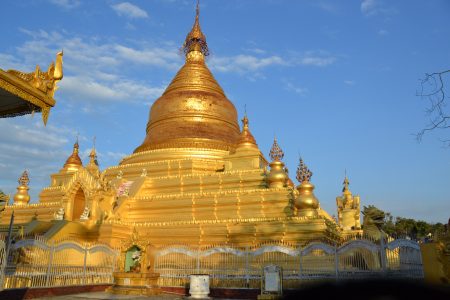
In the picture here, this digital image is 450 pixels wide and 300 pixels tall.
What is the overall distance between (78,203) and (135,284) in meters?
12.0

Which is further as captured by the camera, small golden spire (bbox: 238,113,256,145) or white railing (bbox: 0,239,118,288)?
small golden spire (bbox: 238,113,256,145)

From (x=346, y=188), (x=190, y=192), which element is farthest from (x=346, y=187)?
(x=190, y=192)

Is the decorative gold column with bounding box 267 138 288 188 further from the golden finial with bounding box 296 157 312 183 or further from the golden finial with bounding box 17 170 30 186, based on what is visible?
the golden finial with bounding box 17 170 30 186

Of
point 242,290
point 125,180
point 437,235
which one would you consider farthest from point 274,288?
point 125,180

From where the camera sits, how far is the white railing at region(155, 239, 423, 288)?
10.9m

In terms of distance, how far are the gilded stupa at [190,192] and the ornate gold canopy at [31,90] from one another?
20.4 feet

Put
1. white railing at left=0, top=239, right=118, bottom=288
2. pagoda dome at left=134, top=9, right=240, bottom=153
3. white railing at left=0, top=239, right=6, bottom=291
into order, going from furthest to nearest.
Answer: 1. pagoda dome at left=134, top=9, right=240, bottom=153
2. white railing at left=0, top=239, right=118, bottom=288
3. white railing at left=0, top=239, right=6, bottom=291

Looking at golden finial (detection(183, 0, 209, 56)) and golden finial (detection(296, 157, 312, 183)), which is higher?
golden finial (detection(183, 0, 209, 56))

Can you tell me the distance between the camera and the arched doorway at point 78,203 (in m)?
23.0

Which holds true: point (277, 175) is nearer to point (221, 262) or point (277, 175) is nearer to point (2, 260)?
point (221, 262)

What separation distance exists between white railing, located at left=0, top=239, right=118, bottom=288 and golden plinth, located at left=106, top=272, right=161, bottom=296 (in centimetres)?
110

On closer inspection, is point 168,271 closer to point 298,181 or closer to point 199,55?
point 298,181

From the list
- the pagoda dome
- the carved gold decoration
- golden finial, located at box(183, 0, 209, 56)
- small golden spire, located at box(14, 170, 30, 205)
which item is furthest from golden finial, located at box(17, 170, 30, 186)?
the carved gold decoration

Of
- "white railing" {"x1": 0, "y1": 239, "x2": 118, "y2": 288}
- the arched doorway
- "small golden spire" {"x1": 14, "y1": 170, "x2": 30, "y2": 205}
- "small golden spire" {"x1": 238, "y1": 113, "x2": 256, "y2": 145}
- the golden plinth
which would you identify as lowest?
the golden plinth
